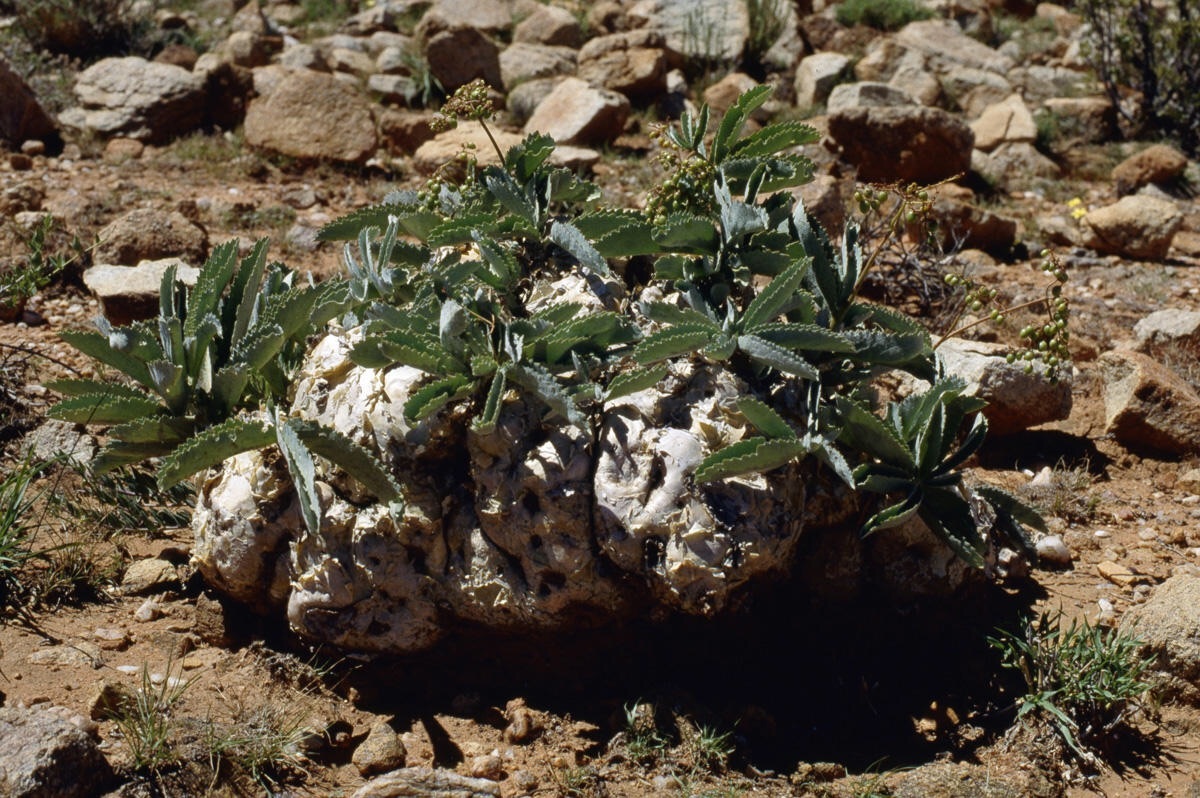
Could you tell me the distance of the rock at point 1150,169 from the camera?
7.84 metres

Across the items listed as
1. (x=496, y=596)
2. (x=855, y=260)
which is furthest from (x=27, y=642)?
(x=855, y=260)

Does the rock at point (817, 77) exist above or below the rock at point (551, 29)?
below

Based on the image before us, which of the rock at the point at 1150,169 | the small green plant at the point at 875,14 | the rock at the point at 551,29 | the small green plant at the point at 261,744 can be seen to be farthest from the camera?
the small green plant at the point at 875,14

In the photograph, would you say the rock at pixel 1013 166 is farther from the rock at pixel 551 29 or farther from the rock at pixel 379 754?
the rock at pixel 379 754

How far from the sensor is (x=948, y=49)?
31.4 feet

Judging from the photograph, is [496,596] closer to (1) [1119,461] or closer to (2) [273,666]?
(2) [273,666]

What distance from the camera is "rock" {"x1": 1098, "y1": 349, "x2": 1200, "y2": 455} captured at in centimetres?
486

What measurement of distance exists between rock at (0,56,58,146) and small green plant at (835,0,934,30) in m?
6.18

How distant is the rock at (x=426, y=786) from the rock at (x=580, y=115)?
16.8ft

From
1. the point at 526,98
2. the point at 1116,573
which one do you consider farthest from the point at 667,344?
the point at 526,98

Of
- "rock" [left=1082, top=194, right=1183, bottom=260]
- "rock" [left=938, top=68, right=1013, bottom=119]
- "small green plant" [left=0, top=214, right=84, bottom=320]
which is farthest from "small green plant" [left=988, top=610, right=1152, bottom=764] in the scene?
"rock" [left=938, top=68, right=1013, bottom=119]

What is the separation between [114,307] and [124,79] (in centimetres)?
303

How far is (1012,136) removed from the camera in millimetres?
8359

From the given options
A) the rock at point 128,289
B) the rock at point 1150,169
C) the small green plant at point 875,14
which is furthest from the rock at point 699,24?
the rock at point 128,289
